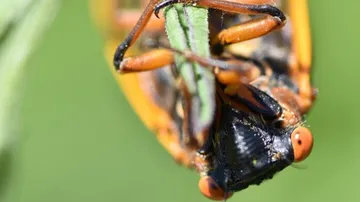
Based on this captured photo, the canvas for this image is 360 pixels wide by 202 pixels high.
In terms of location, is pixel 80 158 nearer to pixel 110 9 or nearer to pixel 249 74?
pixel 110 9

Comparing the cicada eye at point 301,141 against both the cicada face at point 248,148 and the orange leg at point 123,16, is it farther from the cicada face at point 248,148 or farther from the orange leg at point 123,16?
the orange leg at point 123,16

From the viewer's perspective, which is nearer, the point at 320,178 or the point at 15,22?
the point at 15,22

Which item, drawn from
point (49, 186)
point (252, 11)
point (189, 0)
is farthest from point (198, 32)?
point (49, 186)

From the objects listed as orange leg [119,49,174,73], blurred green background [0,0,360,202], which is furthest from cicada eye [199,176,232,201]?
blurred green background [0,0,360,202]

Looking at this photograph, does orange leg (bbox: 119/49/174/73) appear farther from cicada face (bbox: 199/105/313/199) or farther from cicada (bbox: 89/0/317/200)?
cicada face (bbox: 199/105/313/199)

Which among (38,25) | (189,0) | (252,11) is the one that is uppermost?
(189,0)

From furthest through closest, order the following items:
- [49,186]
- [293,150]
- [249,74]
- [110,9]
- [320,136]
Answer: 1. [49,186]
2. [320,136]
3. [110,9]
4. [249,74]
5. [293,150]

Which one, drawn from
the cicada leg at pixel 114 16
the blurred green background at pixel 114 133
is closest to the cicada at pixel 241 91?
the cicada leg at pixel 114 16
